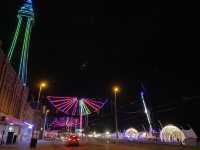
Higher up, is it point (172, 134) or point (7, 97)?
point (7, 97)

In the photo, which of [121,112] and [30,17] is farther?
[121,112]

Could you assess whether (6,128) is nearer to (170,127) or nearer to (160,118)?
(170,127)

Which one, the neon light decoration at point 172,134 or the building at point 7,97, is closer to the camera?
the building at point 7,97

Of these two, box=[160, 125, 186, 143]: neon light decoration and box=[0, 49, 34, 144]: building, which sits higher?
box=[0, 49, 34, 144]: building

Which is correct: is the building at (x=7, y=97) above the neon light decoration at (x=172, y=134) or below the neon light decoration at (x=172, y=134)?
above

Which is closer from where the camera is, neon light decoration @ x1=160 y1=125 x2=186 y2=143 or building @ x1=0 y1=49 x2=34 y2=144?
building @ x1=0 y1=49 x2=34 y2=144

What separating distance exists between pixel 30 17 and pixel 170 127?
135ft

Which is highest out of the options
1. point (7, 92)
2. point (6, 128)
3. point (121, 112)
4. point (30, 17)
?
point (30, 17)

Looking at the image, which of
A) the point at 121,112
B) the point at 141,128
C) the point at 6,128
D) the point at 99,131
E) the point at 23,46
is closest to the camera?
the point at 6,128

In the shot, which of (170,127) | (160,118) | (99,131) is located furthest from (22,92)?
(99,131)

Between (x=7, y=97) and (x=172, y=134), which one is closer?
(x=7, y=97)

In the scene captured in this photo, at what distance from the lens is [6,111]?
3638 cm

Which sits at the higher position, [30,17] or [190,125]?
[30,17]

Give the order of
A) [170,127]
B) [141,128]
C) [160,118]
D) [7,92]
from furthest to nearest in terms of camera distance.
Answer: [141,128] < [160,118] < [170,127] < [7,92]
